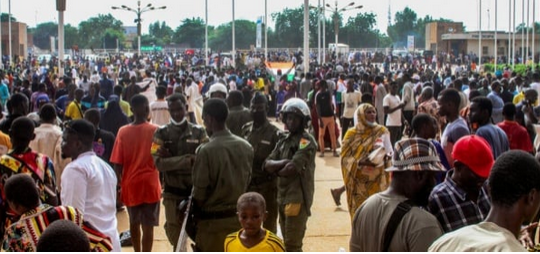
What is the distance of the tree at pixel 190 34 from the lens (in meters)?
116

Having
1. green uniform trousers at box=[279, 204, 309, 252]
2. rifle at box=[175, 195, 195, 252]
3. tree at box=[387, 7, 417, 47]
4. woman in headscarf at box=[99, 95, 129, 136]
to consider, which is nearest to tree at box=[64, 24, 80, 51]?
tree at box=[387, 7, 417, 47]

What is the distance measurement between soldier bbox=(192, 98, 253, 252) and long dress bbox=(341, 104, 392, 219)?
1.41 metres

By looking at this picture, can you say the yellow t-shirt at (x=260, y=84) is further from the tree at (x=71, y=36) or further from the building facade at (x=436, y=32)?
the tree at (x=71, y=36)

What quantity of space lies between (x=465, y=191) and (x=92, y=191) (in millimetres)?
2547

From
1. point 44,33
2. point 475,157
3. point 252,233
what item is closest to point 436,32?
point 44,33

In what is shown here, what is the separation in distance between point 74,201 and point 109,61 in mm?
51368

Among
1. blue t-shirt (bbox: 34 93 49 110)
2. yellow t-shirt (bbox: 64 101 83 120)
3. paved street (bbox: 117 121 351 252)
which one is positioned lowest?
paved street (bbox: 117 121 351 252)

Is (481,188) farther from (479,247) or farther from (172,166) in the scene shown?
(172,166)

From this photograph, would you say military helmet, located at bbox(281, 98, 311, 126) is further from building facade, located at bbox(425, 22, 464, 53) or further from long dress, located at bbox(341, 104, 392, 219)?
building facade, located at bbox(425, 22, 464, 53)

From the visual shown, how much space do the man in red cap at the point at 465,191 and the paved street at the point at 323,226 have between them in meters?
4.22

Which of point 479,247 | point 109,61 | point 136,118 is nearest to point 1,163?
point 136,118

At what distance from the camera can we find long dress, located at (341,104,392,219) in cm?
757

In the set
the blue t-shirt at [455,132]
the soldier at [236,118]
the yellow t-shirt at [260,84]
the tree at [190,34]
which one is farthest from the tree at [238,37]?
the blue t-shirt at [455,132]

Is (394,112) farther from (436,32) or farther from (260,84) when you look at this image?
(436,32)
